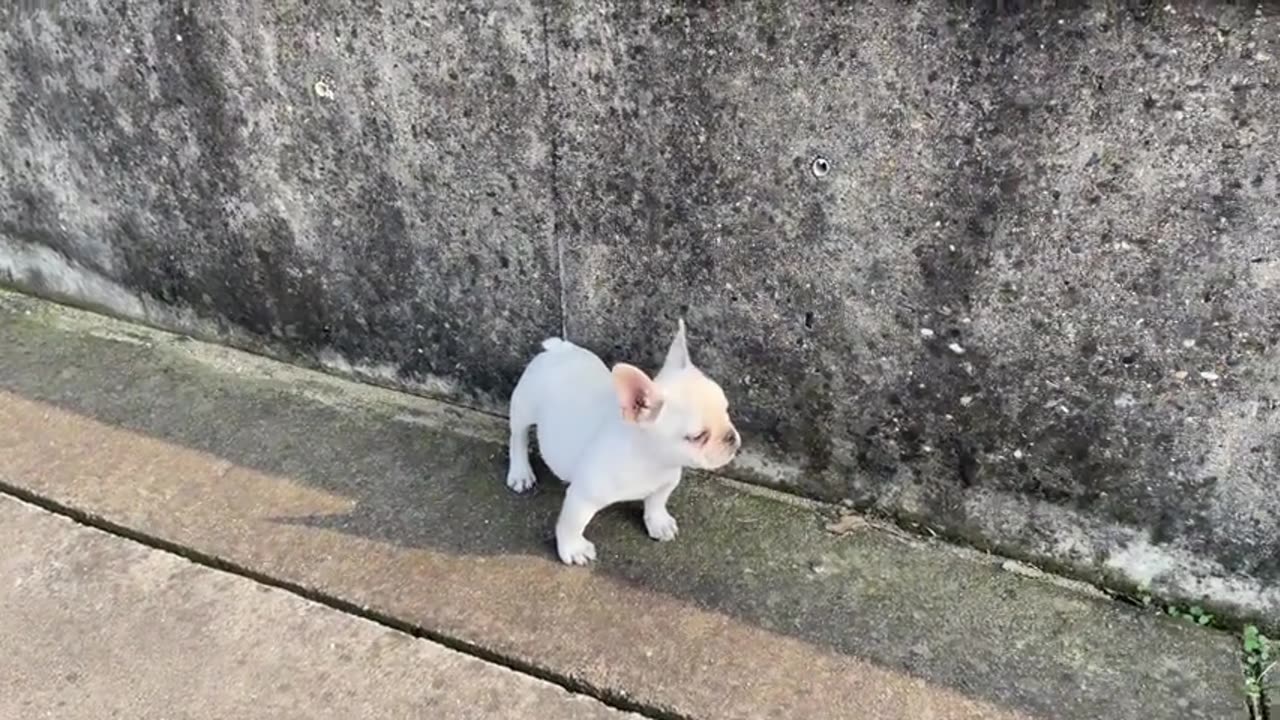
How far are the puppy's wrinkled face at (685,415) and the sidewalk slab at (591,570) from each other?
40cm

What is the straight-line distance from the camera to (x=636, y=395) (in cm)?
242

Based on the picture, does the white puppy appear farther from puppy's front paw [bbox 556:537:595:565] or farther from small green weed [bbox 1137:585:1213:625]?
small green weed [bbox 1137:585:1213:625]

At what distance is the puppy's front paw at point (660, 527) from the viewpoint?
2807 mm

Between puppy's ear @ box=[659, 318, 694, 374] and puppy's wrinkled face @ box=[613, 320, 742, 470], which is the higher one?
puppy's ear @ box=[659, 318, 694, 374]

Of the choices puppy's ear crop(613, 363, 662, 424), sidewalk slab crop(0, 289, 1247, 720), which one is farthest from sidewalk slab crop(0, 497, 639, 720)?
puppy's ear crop(613, 363, 662, 424)

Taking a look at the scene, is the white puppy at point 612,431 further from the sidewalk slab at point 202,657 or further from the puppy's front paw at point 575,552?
the sidewalk slab at point 202,657

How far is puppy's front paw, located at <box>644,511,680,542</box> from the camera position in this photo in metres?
2.81

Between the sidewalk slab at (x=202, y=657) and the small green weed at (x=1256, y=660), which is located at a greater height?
the small green weed at (x=1256, y=660)

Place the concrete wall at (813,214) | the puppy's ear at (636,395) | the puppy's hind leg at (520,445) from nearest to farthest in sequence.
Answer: the concrete wall at (813,214), the puppy's ear at (636,395), the puppy's hind leg at (520,445)

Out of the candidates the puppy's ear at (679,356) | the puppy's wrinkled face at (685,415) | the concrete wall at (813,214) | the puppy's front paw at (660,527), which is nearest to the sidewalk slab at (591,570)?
the puppy's front paw at (660,527)

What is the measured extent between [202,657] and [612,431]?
106 cm

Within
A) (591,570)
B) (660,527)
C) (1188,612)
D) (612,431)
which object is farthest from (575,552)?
(1188,612)

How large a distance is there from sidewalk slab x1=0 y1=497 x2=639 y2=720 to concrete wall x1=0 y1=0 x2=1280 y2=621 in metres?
0.87

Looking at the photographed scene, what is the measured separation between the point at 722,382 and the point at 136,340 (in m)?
2.00
